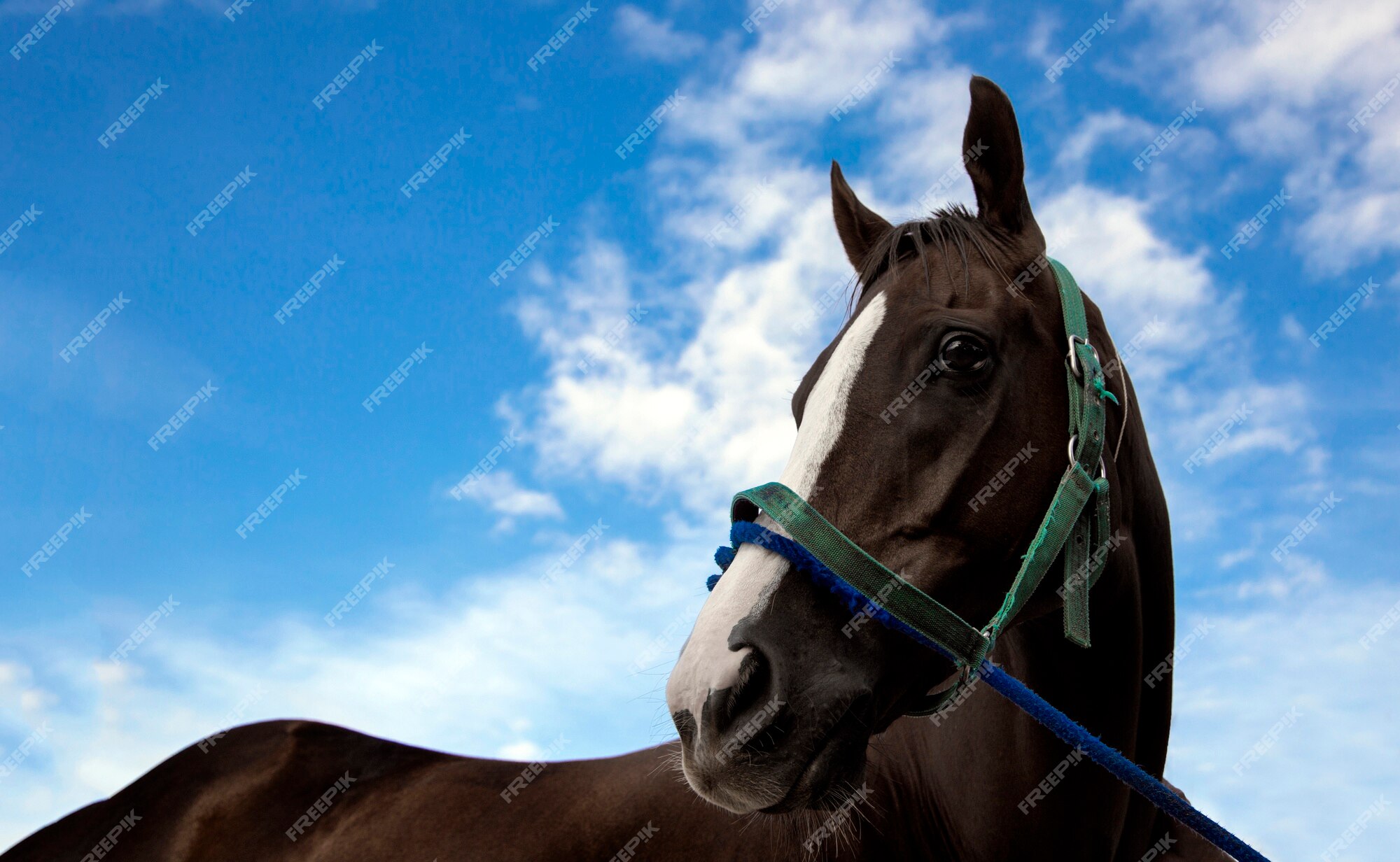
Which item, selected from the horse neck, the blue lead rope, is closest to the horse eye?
the horse neck

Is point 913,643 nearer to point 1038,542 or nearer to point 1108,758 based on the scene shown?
point 1038,542

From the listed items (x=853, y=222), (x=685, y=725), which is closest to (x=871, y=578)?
(x=685, y=725)

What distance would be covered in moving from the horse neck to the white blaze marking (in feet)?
2.13

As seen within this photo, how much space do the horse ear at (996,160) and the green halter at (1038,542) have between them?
29cm

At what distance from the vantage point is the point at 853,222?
316 cm

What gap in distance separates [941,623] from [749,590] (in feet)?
1.38

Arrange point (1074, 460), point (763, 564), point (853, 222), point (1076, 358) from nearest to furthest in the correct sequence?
point (763, 564), point (1074, 460), point (1076, 358), point (853, 222)

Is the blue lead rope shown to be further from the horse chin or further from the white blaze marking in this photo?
the horse chin

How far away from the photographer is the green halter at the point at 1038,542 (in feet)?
6.19

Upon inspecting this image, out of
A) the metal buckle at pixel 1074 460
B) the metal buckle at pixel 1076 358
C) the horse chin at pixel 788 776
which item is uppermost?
the metal buckle at pixel 1076 358

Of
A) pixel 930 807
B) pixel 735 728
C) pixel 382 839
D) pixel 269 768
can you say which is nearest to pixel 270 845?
pixel 269 768

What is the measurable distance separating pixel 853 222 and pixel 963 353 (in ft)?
3.80

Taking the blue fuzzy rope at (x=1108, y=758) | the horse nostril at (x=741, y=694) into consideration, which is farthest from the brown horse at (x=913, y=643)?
the blue fuzzy rope at (x=1108, y=758)

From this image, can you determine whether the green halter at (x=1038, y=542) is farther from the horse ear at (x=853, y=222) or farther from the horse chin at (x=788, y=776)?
the horse ear at (x=853, y=222)
